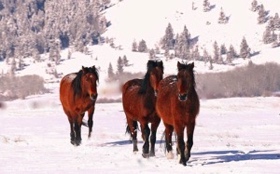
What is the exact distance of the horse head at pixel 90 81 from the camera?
1755 cm

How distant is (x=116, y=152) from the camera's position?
16047 mm

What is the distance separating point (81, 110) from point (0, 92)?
149450 mm

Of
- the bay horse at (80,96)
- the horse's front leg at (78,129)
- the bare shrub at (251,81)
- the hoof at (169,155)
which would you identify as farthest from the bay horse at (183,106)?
the bare shrub at (251,81)

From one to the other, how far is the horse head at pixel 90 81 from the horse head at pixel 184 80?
18.1 ft

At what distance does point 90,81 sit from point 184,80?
19.7 ft

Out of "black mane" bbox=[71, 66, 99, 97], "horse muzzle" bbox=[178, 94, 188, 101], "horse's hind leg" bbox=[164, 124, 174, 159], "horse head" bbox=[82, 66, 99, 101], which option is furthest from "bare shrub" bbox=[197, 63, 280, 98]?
"horse muzzle" bbox=[178, 94, 188, 101]

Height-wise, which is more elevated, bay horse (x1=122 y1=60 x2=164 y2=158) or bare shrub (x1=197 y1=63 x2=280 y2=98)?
bay horse (x1=122 y1=60 x2=164 y2=158)

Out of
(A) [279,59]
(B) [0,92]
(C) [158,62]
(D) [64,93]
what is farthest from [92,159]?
(A) [279,59]

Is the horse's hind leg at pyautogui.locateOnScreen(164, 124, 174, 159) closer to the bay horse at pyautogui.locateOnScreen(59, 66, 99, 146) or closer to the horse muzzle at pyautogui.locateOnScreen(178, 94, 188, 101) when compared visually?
the horse muzzle at pyautogui.locateOnScreen(178, 94, 188, 101)

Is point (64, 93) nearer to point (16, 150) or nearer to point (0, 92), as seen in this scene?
point (16, 150)

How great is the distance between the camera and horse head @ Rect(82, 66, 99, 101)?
17547 mm

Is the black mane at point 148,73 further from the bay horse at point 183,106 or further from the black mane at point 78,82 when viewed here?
the black mane at point 78,82

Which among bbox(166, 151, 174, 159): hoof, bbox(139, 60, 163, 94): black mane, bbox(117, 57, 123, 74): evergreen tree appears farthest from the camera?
bbox(117, 57, 123, 74): evergreen tree

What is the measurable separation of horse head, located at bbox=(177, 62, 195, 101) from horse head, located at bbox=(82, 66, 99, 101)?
550 cm
